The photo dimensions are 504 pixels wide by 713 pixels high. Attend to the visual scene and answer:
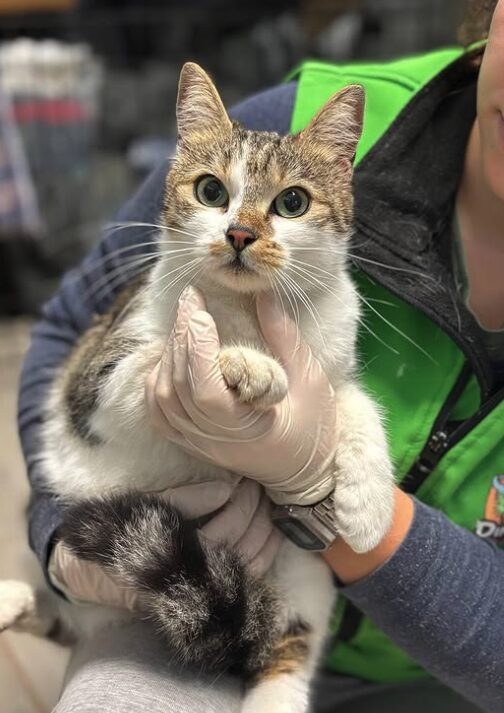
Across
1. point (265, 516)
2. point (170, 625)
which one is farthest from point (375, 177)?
point (170, 625)

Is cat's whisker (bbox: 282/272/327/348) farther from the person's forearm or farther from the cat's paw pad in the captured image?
the cat's paw pad

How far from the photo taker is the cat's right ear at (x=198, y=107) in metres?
0.87

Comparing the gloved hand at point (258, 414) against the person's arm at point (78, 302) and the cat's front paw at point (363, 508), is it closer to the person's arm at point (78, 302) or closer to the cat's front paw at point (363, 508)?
the cat's front paw at point (363, 508)

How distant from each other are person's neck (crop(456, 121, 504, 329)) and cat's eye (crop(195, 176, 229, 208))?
1.23ft

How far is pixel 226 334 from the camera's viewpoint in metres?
0.87

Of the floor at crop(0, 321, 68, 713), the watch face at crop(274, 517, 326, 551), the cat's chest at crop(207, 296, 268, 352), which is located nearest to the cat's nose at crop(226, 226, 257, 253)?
the cat's chest at crop(207, 296, 268, 352)

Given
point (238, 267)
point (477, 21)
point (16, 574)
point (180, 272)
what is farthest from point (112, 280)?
point (16, 574)

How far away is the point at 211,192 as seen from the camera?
2.78 feet

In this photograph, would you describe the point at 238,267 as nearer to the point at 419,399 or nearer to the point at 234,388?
the point at 234,388

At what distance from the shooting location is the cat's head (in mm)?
792

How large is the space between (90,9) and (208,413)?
8.06ft

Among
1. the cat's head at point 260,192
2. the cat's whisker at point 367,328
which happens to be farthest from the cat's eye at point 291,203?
the cat's whisker at point 367,328

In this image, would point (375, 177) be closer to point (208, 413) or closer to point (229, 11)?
point (208, 413)

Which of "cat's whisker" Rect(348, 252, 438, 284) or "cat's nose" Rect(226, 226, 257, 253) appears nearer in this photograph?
"cat's nose" Rect(226, 226, 257, 253)
